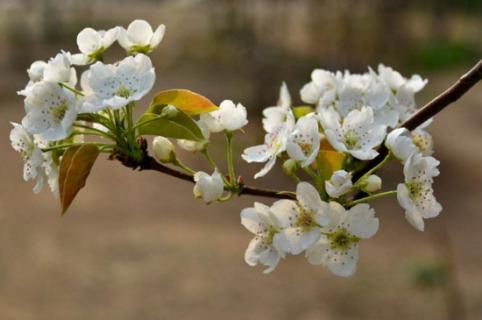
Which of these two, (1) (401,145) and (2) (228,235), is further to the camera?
(2) (228,235)

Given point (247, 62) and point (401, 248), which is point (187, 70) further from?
point (401, 248)

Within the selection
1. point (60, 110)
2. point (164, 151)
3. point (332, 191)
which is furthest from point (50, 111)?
point (332, 191)

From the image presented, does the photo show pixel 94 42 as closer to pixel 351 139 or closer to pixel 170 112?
pixel 170 112

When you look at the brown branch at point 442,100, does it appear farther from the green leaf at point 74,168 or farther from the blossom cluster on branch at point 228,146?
the green leaf at point 74,168

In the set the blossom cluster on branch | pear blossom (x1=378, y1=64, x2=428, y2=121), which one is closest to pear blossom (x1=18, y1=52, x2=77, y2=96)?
the blossom cluster on branch

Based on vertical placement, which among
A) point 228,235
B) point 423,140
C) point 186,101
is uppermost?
point 186,101

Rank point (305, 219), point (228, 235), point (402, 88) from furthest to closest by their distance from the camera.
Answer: point (228, 235), point (402, 88), point (305, 219)

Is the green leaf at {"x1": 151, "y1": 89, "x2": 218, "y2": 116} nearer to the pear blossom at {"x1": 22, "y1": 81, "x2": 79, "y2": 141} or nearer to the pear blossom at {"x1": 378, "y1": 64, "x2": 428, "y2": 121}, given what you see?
the pear blossom at {"x1": 22, "y1": 81, "x2": 79, "y2": 141}
